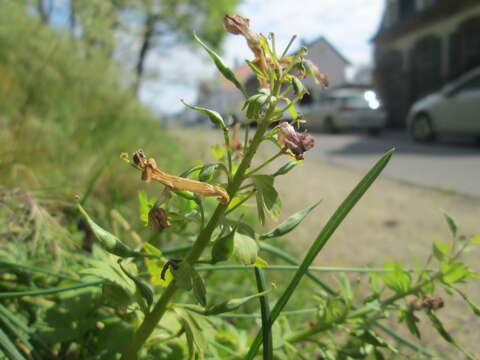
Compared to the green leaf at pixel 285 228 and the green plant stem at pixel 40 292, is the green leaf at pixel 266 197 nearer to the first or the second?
the green leaf at pixel 285 228

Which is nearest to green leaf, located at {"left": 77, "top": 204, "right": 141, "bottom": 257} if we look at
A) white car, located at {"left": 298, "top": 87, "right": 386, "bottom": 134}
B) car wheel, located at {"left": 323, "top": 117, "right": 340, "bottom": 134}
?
white car, located at {"left": 298, "top": 87, "right": 386, "bottom": 134}

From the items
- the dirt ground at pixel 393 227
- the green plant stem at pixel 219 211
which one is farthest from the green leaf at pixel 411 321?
the green plant stem at pixel 219 211

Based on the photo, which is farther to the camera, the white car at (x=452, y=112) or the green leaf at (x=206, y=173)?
the white car at (x=452, y=112)

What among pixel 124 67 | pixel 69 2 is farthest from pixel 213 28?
pixel 69 2

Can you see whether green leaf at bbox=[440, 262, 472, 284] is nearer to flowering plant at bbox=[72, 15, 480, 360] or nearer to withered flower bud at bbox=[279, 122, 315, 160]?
flowering plant at bbox=[72, 15, 480, 360]

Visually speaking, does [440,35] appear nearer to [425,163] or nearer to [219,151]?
[425,163]
